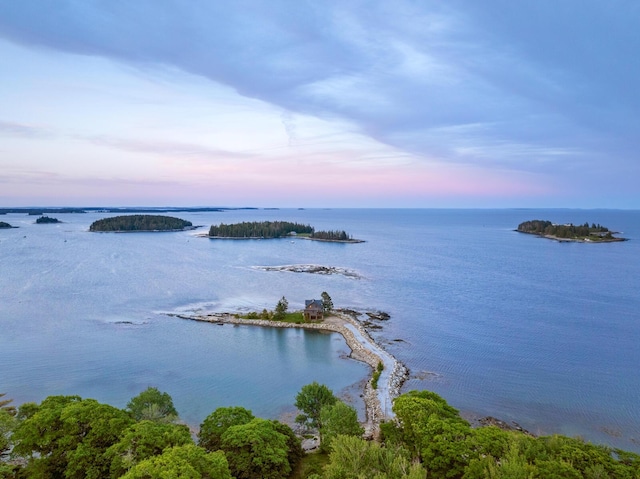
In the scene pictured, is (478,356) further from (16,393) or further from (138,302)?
(138,302)

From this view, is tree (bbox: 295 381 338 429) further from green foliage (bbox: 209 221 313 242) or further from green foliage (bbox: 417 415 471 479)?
green foliage (bbox: 209 221 313 242)

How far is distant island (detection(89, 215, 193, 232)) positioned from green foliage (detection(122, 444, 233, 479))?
169m

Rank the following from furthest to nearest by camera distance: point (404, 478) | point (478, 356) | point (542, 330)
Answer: point (542, 330) < point (478, 356) < point (404, 478)

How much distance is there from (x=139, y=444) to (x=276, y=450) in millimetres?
5340

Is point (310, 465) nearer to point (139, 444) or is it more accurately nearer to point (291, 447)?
point (291, 447)

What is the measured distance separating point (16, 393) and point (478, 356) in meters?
36.6

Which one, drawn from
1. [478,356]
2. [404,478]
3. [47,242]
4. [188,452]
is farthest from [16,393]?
[47,242]

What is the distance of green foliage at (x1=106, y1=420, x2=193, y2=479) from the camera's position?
48.8 feet

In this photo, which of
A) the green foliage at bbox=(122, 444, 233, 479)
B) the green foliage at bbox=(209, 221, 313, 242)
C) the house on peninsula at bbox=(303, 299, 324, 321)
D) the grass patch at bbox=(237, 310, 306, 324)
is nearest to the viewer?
the green foliage at bbox=(122, 444, 233, 479)

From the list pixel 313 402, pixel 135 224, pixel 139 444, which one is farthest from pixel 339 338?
pixel 135 224

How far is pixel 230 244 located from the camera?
412 ft

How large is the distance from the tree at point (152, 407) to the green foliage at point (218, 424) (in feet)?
8.70

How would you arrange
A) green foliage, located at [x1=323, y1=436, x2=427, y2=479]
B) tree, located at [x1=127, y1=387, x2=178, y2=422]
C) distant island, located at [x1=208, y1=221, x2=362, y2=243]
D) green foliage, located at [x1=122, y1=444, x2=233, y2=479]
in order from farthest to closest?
1. distant island, located at [x1=208, y1=221, x2=362, y2=243]
2. tree, located at [x1=127, y1=387, x2=178, y2=422]
3. green foliage, located at [x1=323, y1=436, x2=427, y2=479]
4. green foliage, located at [x1=122, y1=444, x2=233, y2=479]

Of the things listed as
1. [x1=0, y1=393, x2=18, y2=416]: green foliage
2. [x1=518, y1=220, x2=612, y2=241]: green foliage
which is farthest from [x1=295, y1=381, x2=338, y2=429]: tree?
[x1=518, y1=220, x2=612, y2=241]: green foliage
